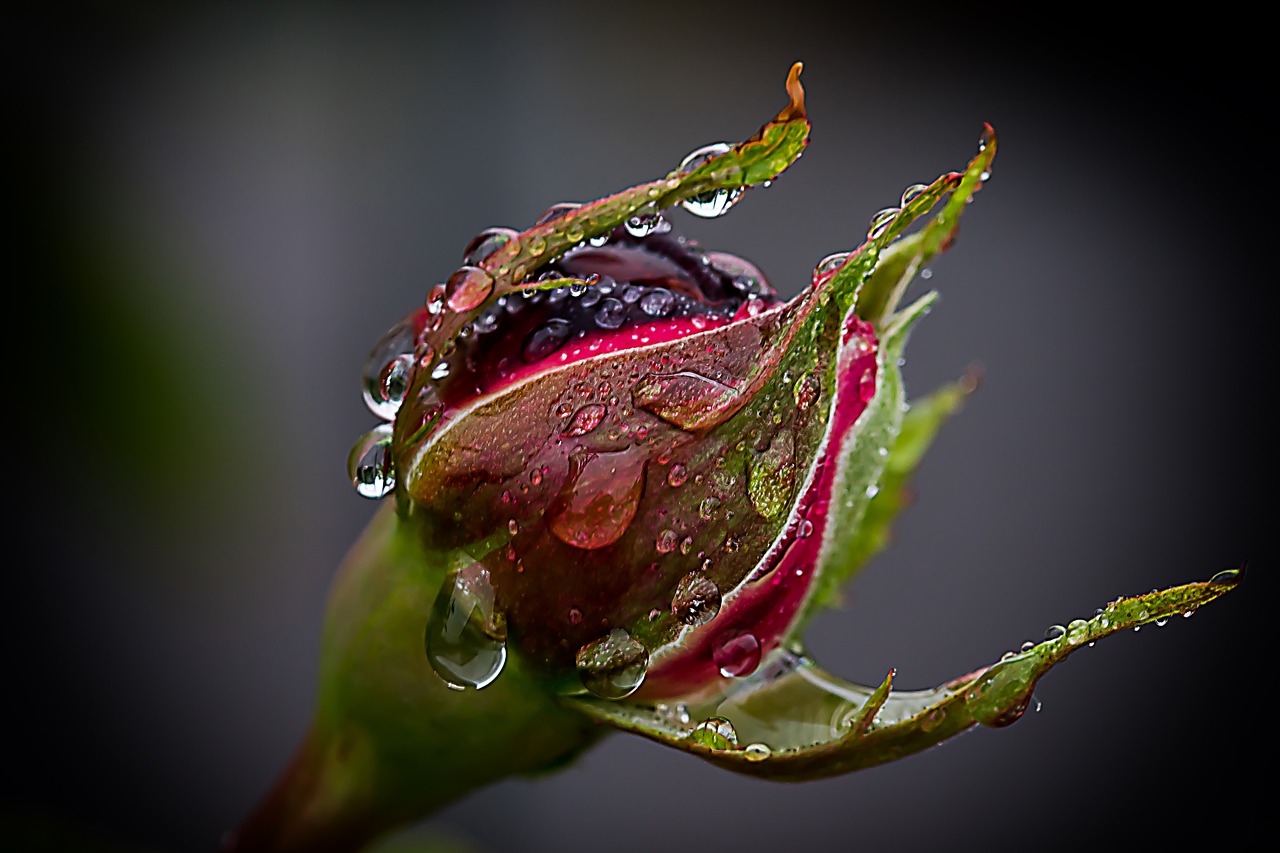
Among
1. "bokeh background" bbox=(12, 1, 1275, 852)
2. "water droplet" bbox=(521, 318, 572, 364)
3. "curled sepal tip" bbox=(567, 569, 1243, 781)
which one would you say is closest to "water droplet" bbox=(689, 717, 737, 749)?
"curled sepal tip" bbox=(567, 569, 1243, 781)

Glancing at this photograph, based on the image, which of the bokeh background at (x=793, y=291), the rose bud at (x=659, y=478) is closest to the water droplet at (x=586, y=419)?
the rose bud at (x=659, y=478)

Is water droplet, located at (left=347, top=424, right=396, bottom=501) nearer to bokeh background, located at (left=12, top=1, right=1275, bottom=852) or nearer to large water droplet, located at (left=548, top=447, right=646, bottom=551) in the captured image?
large water droplet, located at (left=548, top=447, right=646, bottom=551)

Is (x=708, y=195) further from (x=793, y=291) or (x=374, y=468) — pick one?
(x=793, y=291)

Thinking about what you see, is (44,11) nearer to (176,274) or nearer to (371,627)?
(176,274)

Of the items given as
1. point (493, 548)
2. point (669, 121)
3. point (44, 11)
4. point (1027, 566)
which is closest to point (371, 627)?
point (493, 548)

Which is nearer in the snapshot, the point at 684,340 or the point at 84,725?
the point at 684,340

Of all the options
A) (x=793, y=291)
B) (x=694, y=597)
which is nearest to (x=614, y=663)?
(x=694, y=597)
